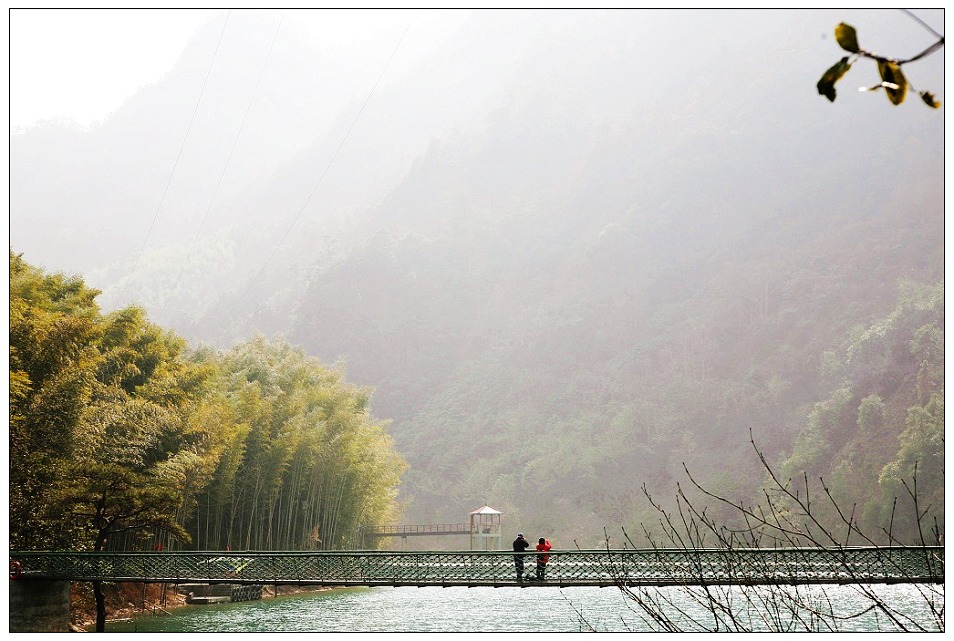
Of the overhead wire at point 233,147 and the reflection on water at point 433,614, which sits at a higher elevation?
the overhead wire at point 233,147

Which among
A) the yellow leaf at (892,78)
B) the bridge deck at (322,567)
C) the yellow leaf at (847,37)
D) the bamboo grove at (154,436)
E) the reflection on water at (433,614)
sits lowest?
the reflection on water at (433,614)

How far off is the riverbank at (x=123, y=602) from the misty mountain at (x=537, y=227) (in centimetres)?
4327

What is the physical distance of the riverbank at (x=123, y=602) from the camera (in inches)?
585

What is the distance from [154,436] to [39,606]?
11.6 ft

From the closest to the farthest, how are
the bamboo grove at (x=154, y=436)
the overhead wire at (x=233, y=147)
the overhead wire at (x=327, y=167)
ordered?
the bamboo grove at (x=154, y=436)
the overhead wire at (x=327, y=167)
the overhead wire at (x=233, y=147)

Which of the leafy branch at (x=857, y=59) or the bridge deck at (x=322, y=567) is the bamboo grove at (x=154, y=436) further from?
the leafy branch at (x=857, y=59)

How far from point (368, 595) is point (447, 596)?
2063 mm

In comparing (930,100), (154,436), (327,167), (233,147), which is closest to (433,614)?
(154,436)

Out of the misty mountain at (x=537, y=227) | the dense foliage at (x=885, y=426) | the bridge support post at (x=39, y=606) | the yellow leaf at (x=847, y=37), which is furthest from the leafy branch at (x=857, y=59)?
the misty mountain at (x=537, y=227)
